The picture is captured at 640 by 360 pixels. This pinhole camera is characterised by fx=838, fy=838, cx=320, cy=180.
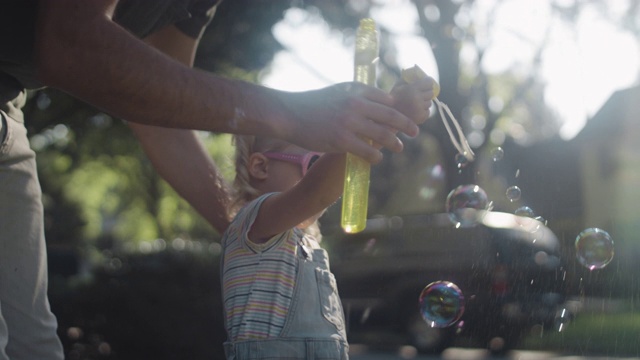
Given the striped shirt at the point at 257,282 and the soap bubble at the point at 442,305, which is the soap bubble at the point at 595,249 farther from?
the striped shirt at the point at 257,282

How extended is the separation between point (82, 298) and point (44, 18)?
472 cm

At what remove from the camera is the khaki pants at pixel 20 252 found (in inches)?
77.0

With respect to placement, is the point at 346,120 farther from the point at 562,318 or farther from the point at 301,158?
the point at 562,318

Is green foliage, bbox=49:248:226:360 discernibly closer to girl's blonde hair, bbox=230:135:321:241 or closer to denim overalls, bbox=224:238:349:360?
girl's blonde hair, bbox=230:135:321:241

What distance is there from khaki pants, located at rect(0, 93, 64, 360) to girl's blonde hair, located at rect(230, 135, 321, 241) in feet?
1.90

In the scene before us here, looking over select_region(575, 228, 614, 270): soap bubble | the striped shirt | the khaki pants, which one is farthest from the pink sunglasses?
select_region(575, 228, 614, 270): soap bubble

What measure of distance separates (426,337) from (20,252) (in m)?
7.56

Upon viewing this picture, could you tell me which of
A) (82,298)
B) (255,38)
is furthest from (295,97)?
(255,38)

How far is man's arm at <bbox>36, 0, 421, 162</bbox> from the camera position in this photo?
1.42 m

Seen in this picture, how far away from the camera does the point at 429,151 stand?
77.3ft

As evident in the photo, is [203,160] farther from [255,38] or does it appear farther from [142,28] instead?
[255,38]

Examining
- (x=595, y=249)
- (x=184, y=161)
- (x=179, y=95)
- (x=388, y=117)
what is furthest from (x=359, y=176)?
(x=595, y=249)

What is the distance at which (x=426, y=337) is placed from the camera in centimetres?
915

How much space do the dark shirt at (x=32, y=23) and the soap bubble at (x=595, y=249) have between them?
1949 millimetres
